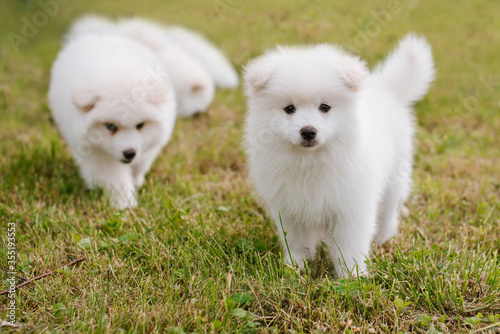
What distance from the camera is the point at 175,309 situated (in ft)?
6.74

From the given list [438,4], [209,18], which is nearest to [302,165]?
[209,18]

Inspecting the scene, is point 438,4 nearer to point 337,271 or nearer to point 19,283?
point 337,271

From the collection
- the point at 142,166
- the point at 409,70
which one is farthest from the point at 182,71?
the point at 409,70

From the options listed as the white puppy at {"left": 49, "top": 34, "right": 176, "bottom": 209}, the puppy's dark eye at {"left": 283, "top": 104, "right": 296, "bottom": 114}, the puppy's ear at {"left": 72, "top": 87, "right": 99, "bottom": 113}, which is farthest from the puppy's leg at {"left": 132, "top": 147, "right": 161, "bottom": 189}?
the puppy's dark eye at {"left": 283, "top": 104, "right": 296, "bottom": 114}

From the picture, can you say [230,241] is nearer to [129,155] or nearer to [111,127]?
[129,155]

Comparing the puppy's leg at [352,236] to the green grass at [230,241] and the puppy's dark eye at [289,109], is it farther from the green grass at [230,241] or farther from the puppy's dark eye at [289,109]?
the puppy's dark eye at [289,109]

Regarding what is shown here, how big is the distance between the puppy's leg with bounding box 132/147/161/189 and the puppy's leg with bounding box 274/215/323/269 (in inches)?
58.4

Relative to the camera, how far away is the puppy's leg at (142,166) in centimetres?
363

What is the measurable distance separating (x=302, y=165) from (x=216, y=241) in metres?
0.66

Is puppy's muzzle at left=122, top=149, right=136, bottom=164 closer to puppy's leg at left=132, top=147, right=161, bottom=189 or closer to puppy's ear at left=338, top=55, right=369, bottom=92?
puppy's leg at left=132, top=147, right=161, bottom=189

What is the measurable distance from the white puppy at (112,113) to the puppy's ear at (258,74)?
3.63 ft

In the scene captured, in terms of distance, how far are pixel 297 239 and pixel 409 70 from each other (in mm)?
1332

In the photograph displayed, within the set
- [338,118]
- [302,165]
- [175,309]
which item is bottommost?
[175,309]

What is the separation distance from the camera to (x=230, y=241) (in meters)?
2.59
